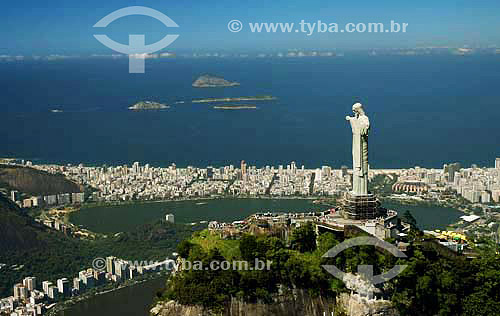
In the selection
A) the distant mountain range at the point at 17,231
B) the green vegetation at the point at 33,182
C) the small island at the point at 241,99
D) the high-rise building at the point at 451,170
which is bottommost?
the distant mountain range at the point at 17,231

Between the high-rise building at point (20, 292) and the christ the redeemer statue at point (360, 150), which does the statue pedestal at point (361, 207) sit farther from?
the high-rise building at point (20, 292)

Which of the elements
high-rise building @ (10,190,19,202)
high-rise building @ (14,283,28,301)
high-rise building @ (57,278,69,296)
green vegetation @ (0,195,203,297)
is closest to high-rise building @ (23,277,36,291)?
high-rise building @ (14,283,28,301)

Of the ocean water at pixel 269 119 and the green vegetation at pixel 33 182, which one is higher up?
the ocean water at pixel 269 119

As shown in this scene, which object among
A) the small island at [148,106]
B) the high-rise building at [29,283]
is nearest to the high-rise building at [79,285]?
the high-rise building at [29,283]

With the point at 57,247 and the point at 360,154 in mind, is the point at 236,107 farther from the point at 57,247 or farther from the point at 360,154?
the point at 360,154

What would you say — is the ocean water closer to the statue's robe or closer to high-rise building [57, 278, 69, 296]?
high-rise building [57, 278, 69, 296]

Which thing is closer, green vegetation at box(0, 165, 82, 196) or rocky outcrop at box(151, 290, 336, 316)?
rocky outcrop at box(151, 290, 336, 316)

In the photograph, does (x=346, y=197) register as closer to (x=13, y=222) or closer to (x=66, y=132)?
(x=13, y=222)

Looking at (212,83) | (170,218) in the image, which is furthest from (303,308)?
(212,83)
